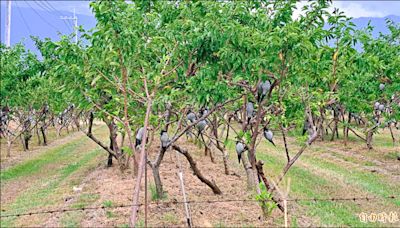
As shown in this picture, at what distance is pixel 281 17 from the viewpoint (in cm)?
598

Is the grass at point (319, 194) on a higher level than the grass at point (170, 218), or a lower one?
lower

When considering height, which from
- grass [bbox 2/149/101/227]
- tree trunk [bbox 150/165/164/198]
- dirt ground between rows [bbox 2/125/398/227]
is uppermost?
tree trunk [bbox 150/165/164/198]

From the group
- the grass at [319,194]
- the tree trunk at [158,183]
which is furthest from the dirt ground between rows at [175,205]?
the grass at [319,194]

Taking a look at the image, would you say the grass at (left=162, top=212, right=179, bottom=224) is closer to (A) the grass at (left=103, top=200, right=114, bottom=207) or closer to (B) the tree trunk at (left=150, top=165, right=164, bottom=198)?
(B) the tree trunk at (left=150, top=165, right=164, bottom=198)

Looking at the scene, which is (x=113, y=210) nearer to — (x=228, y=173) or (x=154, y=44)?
(x=154, y=44)

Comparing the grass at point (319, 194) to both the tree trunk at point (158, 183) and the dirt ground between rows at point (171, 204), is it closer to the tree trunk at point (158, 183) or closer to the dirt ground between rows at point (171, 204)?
the dirt ground between rows at point (171, 204)

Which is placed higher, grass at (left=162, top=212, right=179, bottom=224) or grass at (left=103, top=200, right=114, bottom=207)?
Answer: grass at (left=103, top=200, right=114, bottom=207)

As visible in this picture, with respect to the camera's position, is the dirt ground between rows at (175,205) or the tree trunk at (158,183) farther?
the tree trunk at (158,183)

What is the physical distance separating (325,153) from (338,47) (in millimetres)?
11089

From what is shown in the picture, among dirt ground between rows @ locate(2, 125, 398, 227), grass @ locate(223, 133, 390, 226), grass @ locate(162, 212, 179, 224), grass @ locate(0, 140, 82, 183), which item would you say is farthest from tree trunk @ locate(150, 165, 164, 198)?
grass @ locate(0, 140, 82, 183)

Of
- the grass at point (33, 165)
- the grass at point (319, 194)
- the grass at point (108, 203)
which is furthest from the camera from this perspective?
the grass at point (33, 165)

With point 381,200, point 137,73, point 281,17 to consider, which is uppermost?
point 281,17

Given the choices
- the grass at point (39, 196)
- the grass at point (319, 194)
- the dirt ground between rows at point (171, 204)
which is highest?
the dirt ground between rows at point (171, 204)

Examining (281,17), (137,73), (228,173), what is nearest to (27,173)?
(228,173)
